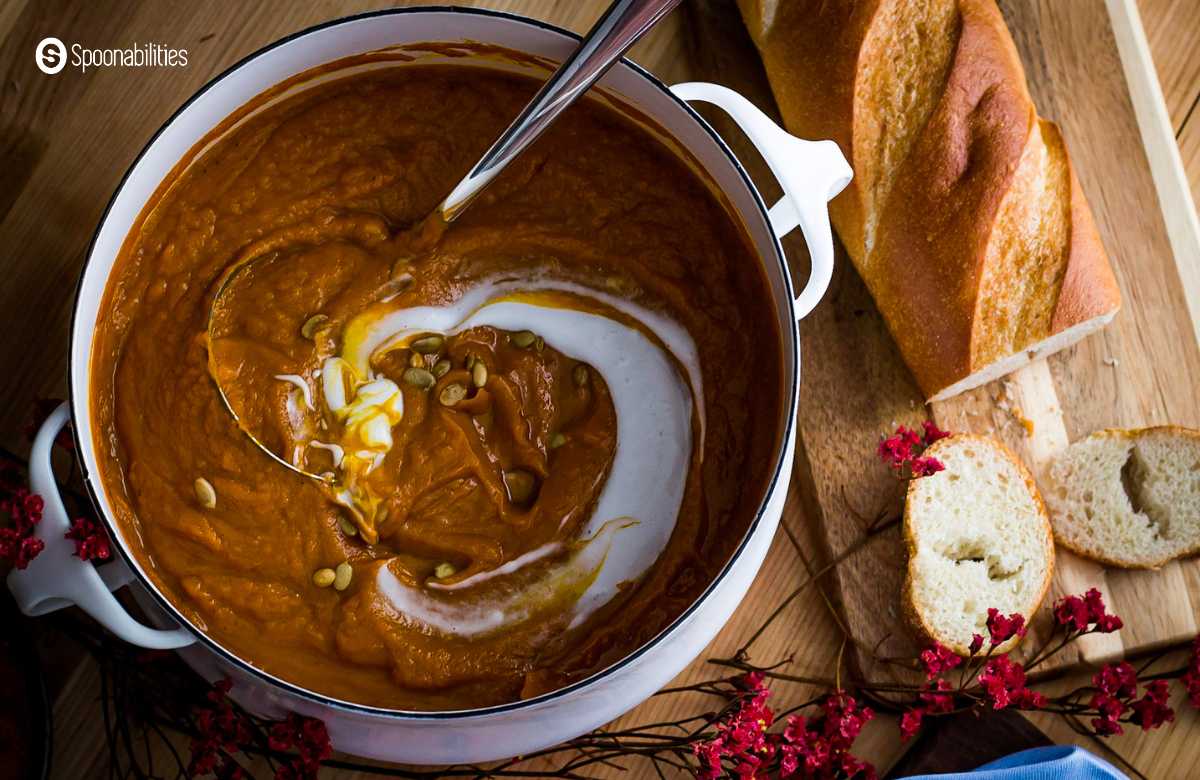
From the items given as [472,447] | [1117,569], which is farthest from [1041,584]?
[472,447]

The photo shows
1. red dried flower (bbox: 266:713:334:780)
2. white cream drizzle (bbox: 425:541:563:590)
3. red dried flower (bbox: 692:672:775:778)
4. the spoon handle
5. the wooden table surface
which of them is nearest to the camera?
the spoon handle

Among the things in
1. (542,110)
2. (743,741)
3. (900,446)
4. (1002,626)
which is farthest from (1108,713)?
(542,110)

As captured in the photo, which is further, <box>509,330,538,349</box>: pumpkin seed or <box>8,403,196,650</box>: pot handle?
<box>509,330,538,349</box>: pumpkin seed

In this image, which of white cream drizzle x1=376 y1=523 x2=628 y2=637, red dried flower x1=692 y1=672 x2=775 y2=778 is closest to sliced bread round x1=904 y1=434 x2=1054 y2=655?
red dried flower x1=692 y1=672 x2=775 y2=778

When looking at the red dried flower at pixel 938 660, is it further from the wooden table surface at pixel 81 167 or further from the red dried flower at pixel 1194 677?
the red dried flower at pixel 1194 677

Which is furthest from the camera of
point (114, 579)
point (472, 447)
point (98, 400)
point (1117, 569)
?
point (1117, 569)

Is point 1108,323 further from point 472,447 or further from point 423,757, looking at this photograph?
point 423,757

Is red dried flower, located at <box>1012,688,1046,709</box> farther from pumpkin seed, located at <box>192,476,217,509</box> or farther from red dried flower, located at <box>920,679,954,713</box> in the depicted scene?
pumpkin seed, located at <box>192,476,217,509</box>
